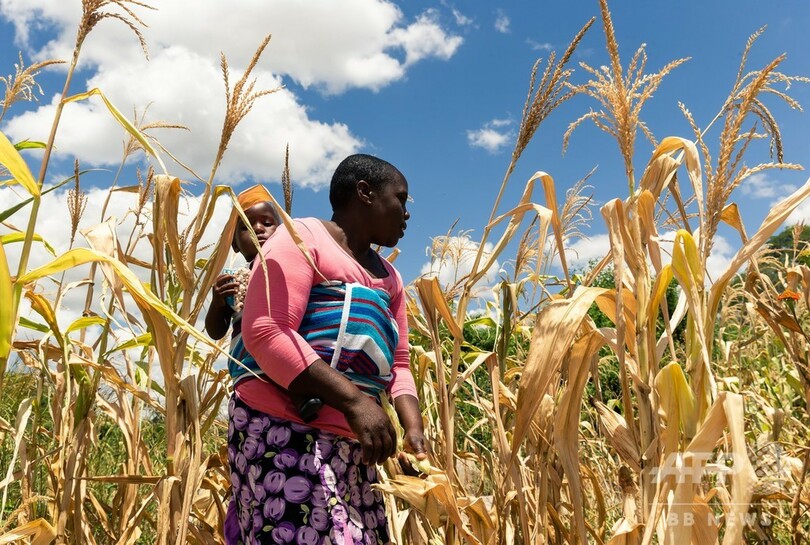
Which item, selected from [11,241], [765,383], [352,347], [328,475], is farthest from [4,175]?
[765,383]

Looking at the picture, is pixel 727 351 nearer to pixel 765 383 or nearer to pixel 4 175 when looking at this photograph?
pixel 765 383

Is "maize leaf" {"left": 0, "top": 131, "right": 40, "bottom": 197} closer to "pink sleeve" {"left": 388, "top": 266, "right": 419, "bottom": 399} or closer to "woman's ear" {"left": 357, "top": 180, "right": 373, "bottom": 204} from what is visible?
"woman's ear" {"left": 357, "top": 180, "right": 373, "bottom": 204}

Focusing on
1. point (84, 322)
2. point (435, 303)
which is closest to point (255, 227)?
point (84, 322)

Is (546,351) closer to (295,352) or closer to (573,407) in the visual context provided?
(573,407)

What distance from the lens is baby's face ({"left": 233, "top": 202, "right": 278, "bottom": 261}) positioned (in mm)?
2039

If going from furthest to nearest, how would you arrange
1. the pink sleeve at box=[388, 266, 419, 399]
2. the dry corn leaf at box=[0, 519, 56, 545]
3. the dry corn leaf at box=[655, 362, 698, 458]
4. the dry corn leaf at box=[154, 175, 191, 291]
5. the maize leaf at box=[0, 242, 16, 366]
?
the pink sleeve at box=[388, 266, 419, 399] → the dry corn leaf at box=[154, 175, 191, 291] → the dry corn leaf at box=[0, 519, 56, 545] → the dry corn leaf at box=[655, 362, 698, 458] → the maize leaf at box=[0, 242, 16, 366]

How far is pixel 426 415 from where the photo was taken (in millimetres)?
2203

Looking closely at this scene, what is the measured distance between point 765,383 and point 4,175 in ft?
9.53

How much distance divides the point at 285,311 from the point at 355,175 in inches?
16.9

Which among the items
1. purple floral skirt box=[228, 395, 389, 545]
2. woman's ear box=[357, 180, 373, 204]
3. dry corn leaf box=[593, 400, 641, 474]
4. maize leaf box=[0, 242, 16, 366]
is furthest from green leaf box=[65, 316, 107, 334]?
dry corn leaf box=[593, 400, 641, 474]

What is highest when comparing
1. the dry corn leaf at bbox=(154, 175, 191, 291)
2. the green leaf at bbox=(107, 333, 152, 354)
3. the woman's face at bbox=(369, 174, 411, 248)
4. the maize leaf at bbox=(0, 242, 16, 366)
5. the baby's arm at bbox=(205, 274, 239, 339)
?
the woman's face at bbox=(369, 174, 411, 248)

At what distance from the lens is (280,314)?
4.98 ft

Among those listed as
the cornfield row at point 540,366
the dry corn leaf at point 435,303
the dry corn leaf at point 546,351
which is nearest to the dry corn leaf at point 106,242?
the cornfield row at point 540,366

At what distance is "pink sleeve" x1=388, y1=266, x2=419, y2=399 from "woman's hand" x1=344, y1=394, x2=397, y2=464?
1.01ft
